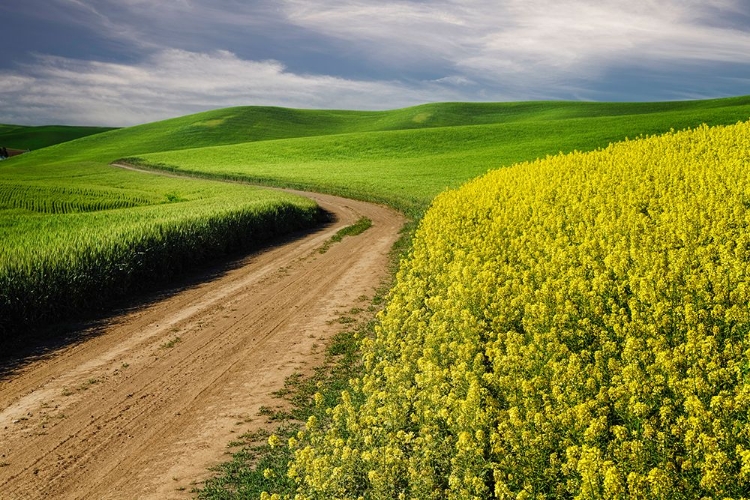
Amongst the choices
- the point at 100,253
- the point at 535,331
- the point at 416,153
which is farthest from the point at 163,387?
the point at 416,153

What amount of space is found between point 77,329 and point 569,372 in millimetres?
11079

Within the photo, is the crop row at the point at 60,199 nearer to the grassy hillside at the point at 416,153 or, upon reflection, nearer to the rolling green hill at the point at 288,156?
the rolling green hill at the point at 288,156

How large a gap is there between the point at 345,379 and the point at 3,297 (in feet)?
26.3

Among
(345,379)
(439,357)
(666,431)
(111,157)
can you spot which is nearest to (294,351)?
(345,379)

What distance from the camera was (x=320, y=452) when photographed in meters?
7.17

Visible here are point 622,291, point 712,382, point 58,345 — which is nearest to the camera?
point 712,382

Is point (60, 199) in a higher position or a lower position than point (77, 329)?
higher

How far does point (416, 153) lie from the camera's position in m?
70.9

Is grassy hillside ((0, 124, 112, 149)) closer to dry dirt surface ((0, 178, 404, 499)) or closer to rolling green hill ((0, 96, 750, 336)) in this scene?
rolling green hill ((0, 96, 750, 336))

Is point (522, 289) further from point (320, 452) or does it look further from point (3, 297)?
point (3, 297)

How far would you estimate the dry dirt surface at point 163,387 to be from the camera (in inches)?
302

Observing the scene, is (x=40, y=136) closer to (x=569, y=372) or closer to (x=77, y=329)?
(x=77, y=329)

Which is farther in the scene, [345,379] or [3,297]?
[3,297]

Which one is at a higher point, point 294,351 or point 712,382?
point 712,382
